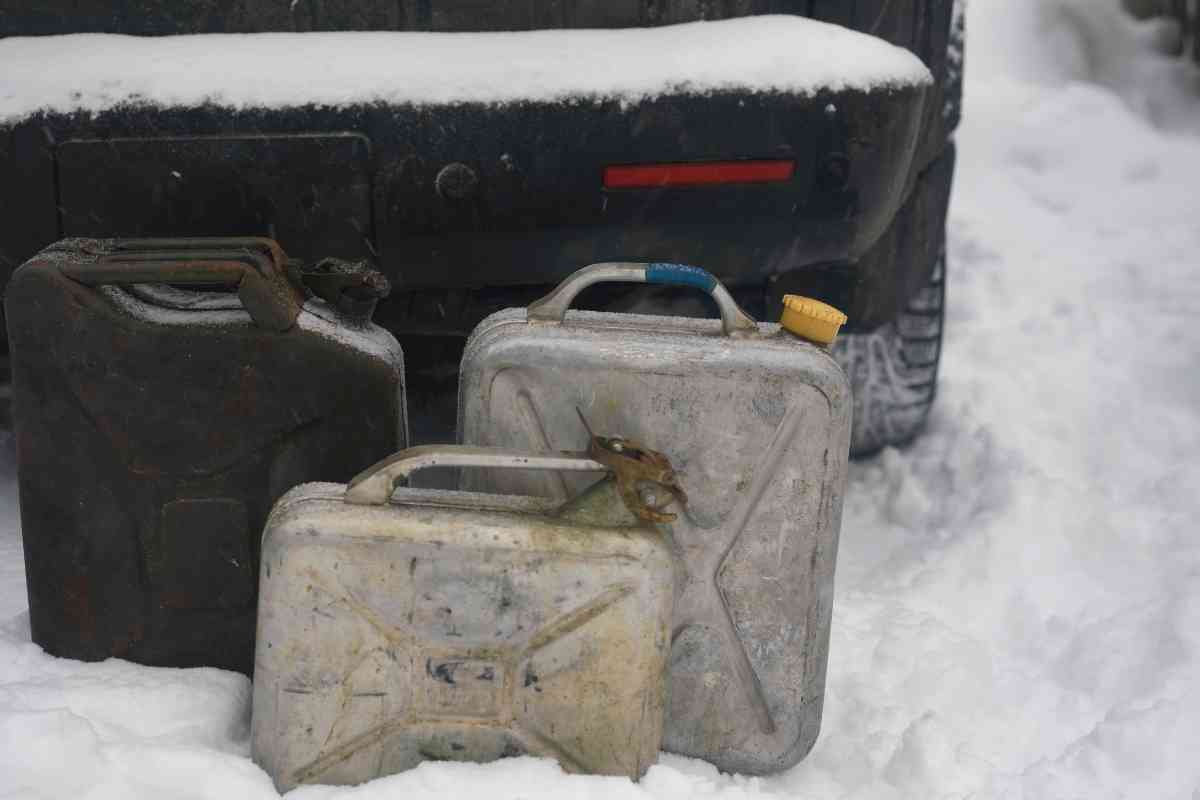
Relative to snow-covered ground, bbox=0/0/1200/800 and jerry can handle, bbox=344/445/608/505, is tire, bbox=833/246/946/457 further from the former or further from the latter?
jerry can handle, bbox=344/445/608/505

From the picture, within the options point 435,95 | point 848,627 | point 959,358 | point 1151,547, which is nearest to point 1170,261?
point 959,358

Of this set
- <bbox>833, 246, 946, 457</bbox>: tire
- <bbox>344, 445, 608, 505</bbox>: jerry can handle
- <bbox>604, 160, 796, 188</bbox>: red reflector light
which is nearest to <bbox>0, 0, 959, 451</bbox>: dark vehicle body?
<bbox>604, 160, 796, 188</bbox>: red reflector light

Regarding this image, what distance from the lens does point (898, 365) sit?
2805 millimetres

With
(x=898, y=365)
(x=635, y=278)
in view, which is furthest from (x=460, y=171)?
(x=898, y=365)

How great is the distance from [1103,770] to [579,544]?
816mm

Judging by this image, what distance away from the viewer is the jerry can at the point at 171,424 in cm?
179

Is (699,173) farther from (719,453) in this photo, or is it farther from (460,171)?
(719,453)

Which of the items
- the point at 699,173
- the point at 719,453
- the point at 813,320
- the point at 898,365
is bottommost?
the point at 898,365

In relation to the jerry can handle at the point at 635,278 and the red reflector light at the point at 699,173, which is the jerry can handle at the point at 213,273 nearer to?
the jerry can handle at the point at 635,278

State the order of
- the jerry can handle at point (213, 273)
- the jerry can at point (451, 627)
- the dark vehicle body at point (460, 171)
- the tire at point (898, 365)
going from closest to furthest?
the jerry can at point (451, 627) → the jerry can handle at point (213, 273) → the dark vehicle body at point (460, 171) → the tire at point (898, 365)

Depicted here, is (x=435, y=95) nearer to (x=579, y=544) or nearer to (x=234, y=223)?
(x=234, y=223)

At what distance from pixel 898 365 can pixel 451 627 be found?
4.73 feet

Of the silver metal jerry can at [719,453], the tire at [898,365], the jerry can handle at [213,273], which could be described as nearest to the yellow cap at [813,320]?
the silver metal jerry can at [719,453]

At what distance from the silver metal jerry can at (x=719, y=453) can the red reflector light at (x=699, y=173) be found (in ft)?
0.83
